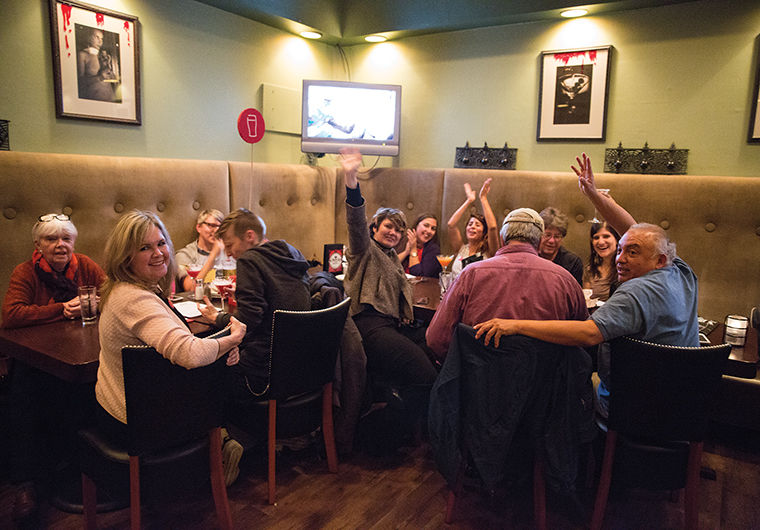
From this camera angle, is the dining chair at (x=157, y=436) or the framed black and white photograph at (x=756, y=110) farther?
the framed black and white photograph at (x=756, y=110)

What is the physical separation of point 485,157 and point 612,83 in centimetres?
99

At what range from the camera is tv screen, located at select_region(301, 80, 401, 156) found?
4.19 m

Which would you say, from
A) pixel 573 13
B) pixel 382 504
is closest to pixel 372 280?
pixel 382 504

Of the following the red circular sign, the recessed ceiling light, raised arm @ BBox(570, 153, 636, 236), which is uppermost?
the recessed ceiling light

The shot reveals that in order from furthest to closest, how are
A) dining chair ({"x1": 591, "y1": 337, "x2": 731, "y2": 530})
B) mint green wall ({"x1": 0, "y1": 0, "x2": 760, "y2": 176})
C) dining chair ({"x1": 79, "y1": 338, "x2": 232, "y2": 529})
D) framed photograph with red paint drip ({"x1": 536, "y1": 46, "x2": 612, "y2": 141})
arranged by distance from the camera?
framed photograph with red paint drip ({"x1": 536, "y1": 46, "x2": 612, "y2": 141}) < mint green wall ({"x1": 0, "y1": 0, "x2": 760, "y2": 176}) < dining chair ({"x1": 591, "y1": 337, "x2": 731, "y2": 530}) < dining chair ({"x1": 79, "y1": 338, "x2": 232, "y2": 529})

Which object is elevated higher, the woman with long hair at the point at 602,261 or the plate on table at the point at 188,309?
the woman with long hair at the point at 602,261

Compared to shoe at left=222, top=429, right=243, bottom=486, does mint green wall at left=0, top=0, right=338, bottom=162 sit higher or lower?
higher

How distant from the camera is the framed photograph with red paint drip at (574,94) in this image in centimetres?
371

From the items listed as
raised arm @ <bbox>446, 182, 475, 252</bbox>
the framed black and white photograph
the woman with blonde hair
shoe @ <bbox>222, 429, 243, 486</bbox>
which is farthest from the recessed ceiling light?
shoe @ <bbox>222, 429, 243, 486</bbox>

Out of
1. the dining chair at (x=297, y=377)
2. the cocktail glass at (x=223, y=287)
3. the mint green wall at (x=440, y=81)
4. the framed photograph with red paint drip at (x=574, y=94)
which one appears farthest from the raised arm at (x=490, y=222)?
the cocktail glass at (x=223, y=287)

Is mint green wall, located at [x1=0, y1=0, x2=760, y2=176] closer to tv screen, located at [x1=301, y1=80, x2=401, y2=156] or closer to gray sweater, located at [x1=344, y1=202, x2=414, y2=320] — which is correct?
tv screen, located at [x1=301, y1=80, x2=401, y2=156]

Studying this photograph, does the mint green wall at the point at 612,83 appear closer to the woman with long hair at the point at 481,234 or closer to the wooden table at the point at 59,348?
the woman with long hair at the point at 481,234

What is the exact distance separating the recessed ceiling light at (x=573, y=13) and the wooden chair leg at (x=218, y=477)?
3.35m

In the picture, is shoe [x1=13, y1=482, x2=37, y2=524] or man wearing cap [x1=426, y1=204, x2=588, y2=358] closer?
man wearing cap [x1=426, y1=204, x2=588, y2=358]
